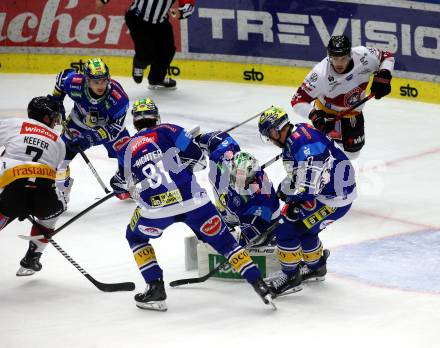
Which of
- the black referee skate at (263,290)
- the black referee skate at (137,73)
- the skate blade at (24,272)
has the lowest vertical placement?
the skate blade at (24,272)

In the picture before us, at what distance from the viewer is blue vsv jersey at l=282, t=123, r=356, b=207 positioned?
19.8ft

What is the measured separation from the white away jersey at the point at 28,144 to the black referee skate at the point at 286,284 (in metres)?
1.47

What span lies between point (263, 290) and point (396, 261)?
122cm

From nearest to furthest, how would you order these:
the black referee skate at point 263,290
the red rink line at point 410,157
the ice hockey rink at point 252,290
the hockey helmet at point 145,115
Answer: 1. the ice hockey rink at point 252,290
2. the black referee skate at point 263,290
3. the hockey helmet at point 145,115
4. the red rink line at point 410,157

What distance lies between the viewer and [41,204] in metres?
6.31

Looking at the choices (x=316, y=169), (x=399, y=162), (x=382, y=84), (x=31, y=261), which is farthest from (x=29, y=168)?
(x=399, y=162)

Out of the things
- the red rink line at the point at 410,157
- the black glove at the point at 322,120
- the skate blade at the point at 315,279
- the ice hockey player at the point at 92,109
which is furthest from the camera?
the red rink line at the point at 410,157

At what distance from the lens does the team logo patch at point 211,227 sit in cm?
587

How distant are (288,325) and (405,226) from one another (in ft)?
6.63

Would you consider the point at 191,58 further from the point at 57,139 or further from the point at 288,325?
the point at 288,325

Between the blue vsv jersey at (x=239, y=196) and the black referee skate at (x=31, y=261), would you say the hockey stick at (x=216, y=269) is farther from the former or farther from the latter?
the black referee skate at (x=31, y=261)

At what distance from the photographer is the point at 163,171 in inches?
232

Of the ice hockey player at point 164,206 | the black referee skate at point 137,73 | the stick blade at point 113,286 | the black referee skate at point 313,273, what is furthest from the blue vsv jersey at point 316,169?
the black referee skate at point 137,73

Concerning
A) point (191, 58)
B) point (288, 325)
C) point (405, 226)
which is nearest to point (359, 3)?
point (191, 58)
